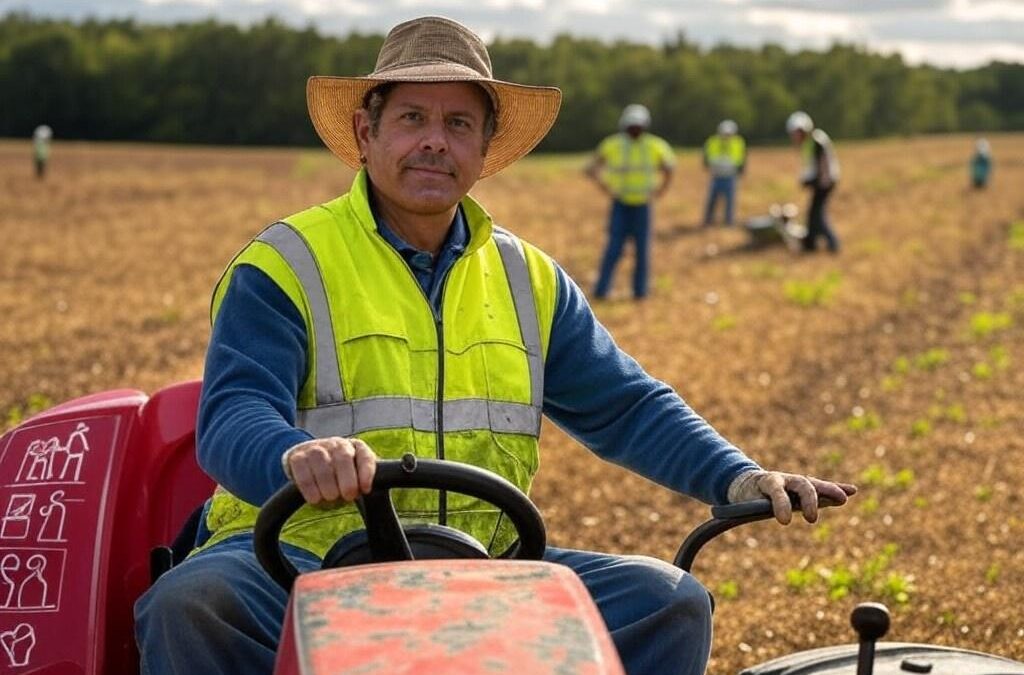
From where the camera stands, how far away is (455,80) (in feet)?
10.2

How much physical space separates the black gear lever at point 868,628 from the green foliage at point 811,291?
11.5m

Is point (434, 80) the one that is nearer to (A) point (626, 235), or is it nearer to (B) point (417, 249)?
(B) point (417, 249)

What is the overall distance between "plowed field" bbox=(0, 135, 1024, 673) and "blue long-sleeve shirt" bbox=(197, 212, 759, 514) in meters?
1.82

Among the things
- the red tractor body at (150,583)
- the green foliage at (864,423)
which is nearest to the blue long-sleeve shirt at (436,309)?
the red tractor body at (150,583)

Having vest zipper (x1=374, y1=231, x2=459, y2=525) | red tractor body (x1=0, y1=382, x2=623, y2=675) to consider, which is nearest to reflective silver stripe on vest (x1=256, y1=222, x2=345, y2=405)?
vest zipper (x1=374, y1=231, x2=459, y2=525)

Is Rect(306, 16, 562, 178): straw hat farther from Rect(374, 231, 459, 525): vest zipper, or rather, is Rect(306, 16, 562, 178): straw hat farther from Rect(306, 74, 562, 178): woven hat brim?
Rect(374, 231, 459, 525): vest zipper

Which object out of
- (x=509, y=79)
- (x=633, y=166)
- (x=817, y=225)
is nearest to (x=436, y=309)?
(x=633, y=166)

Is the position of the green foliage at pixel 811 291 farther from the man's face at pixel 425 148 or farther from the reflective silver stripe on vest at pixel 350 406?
the reflective silver stripe on vest at pixel 350 406

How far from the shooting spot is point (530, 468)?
10.2 feet

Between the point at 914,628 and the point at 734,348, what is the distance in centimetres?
659

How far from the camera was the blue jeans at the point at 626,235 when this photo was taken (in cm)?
1367

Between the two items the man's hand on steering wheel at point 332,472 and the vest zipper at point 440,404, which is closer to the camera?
the man's hand on steering wheel at point 332,472

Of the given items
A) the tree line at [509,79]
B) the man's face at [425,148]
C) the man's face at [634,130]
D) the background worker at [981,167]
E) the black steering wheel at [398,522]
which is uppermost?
the man's face at [425,148]

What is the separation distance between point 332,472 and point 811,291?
41.8ft
